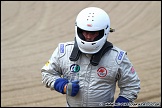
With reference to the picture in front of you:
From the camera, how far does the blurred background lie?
19.2 feet

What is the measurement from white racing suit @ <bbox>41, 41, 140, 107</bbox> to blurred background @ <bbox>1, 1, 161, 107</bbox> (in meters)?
2.81

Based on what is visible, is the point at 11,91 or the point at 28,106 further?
the point at 11,91

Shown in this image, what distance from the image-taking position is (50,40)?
957 cm

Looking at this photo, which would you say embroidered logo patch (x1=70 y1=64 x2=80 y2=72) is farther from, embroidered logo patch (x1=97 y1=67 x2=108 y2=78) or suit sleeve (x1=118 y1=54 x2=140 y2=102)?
suit sleeve (x1=118 y1=54 x2=140 y2=102)

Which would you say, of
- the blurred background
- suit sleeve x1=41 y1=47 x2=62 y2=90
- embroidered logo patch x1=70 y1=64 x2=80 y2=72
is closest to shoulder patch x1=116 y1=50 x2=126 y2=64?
embroidered logo patch x1=70 y1=64 x2=80 y2=72

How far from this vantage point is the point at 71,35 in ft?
33.0

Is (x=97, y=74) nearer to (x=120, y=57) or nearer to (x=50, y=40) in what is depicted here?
(x=120, y=57)

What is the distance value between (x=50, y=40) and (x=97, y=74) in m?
7.04

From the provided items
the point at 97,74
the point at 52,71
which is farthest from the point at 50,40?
the point at 97,74

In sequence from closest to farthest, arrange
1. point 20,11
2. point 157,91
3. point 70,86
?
point 70,86 < point 157,91 < point 20,11

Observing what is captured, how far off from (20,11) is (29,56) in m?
4.79

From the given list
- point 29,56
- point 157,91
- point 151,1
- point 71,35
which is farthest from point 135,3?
point 157,91

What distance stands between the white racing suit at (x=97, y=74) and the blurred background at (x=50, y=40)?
2.81m

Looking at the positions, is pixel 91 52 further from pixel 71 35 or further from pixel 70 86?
pixel 71 35
